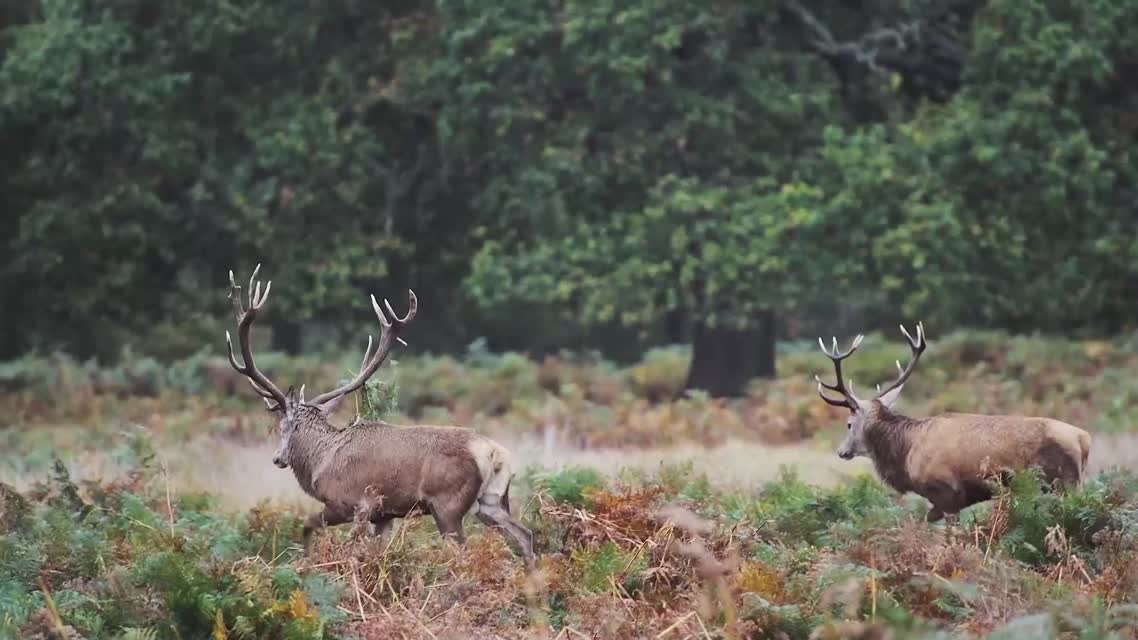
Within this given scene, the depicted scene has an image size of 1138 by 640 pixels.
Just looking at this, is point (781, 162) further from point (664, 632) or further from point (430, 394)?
point (664, 632)

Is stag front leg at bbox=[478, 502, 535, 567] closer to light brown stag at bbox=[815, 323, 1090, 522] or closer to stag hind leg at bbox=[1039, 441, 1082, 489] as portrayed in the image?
light brown stag at bbox=[815, 323, 1090, 522]

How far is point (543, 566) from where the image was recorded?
9523mm

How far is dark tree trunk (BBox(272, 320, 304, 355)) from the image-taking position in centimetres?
2900

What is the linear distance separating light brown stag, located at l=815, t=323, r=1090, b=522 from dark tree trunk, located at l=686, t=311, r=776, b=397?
36.2 feet

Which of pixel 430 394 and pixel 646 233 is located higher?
pixel 646 233

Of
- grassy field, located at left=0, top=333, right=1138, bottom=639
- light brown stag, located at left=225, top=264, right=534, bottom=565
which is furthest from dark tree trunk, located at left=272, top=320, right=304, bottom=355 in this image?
light brown stag, located at left=225, top=264, right=534, bottom=565

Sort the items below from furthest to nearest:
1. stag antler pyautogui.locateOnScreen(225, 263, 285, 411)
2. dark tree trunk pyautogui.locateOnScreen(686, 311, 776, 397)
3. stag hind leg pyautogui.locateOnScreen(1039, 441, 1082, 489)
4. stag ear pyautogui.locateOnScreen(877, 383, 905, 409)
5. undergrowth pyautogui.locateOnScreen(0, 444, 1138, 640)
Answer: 1. dark tree trunk pyautogui.locateOnScreen(686, 311, 776, 397)
2. stag ear pyautogui.locateOnScreen(877, 383, 905, 409)
3. stag hind leg pyautogui.locateOnScreen(1039, 441, 1082, 489)
4. stag antler pyautogui.locateOnScreen(225, 263, 285, 411)
5. undergrowth pyautogui.locateOnScreen(0, 444, 1138, 640)

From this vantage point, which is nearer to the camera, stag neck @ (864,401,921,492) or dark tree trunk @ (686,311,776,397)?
stag neck @ (864,401,921,492)

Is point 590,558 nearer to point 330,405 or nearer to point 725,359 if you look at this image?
point 330,405

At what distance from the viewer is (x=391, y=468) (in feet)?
33.6

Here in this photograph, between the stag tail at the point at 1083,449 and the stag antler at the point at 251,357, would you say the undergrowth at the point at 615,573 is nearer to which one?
the stag tail at the point at 1083,449

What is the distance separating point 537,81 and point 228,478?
8.89 metres

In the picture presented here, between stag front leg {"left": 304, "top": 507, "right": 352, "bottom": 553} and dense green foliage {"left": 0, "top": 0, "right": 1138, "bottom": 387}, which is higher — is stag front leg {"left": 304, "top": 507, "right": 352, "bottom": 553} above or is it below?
below

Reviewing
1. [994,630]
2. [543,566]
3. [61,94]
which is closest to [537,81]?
[61,94]
